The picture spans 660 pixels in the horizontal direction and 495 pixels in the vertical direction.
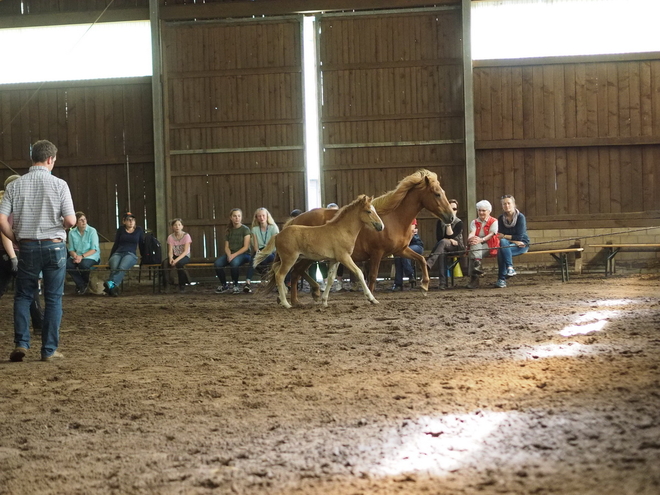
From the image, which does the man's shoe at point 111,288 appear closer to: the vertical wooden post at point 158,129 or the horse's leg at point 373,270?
the vertical wooden post at point 158,129

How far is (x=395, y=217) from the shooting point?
10.8 meters

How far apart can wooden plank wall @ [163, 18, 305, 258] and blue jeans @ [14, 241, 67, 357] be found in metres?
9.46

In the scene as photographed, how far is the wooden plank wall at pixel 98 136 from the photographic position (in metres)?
15.7

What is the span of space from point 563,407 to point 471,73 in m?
12.0

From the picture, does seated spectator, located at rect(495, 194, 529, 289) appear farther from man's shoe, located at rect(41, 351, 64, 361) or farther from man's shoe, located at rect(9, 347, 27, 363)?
man's shoe, located at rect(9, 347, 27, 363)

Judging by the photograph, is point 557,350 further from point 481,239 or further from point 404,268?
point 404,268

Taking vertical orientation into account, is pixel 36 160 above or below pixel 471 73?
below

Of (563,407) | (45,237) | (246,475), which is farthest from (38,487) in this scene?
(45,237)

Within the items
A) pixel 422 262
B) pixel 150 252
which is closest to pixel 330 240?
pixel 422 262

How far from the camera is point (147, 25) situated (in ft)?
51.4

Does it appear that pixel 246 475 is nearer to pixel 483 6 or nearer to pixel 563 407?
pixel 563 407

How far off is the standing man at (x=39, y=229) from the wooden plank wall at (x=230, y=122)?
943 centimetres

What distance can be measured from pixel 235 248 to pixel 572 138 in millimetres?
6700

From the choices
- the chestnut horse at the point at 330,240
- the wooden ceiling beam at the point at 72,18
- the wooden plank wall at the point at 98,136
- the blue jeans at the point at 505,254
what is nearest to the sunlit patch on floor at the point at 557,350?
Answer: the chestnut horse at the point at 330,240
